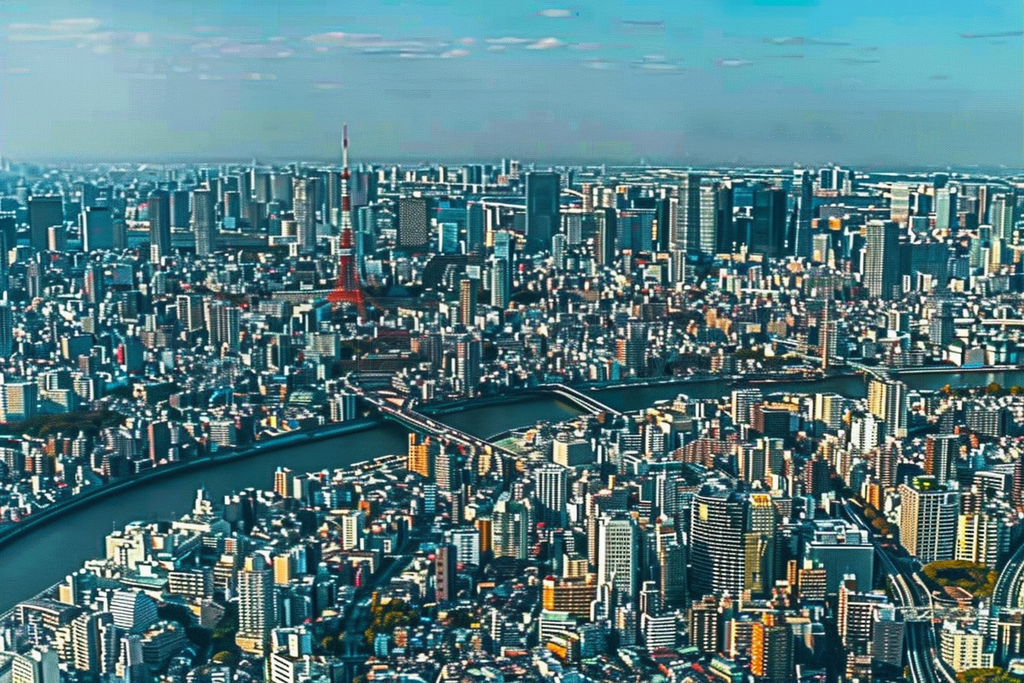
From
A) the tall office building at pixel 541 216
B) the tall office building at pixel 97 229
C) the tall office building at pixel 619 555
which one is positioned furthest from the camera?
the tall office building at pixel 541 216

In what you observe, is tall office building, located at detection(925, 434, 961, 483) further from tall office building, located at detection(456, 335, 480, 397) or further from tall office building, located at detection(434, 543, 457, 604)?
tall office building, located at detection(456, 335, 480, 397)

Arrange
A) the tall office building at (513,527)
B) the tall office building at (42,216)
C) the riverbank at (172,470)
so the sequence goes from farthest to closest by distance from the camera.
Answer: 1. the tall office building at (42,216)
2. the riverbank at (172,470)
3. the tall office building at (513,527)

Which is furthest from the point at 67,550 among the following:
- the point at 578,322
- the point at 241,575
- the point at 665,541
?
the point at 578,322

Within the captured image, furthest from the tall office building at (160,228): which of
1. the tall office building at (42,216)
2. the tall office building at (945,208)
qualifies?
the tall office building at (945,208)

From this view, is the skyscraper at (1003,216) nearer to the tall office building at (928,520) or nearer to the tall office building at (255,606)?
the tall office building at (928,520)

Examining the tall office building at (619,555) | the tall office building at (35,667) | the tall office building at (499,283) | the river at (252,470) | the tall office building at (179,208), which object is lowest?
the tall office building at (35,667)

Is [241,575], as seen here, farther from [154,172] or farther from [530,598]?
[154,172]

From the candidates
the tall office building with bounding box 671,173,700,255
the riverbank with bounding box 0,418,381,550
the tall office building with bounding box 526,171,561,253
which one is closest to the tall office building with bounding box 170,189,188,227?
the tall office building with bounding box 526,171,561,253
